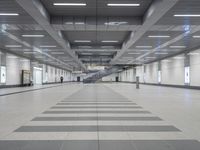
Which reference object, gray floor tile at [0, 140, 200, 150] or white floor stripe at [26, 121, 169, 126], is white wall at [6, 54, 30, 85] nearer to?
white floor stripe at [26, 121, 169, 126]

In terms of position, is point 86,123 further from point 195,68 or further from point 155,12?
point 195,68

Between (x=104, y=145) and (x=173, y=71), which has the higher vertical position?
(x=173, y=71)

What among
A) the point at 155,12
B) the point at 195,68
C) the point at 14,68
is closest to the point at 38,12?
the point at 155,12

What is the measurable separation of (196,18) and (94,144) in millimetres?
13325

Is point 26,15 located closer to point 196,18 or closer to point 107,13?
→ point 107,13

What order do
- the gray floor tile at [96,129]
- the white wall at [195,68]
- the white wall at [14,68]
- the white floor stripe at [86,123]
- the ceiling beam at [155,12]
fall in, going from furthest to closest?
the white wall at [14,68]
the white wall at [195,68]
the ceiling beam at [155,12]
the white floor stripe at [86,123]
the gray floor tile at [96,129]

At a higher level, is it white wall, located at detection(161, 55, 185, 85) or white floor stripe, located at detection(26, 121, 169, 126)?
white wall, located at detection(161, 55, 185, 85)

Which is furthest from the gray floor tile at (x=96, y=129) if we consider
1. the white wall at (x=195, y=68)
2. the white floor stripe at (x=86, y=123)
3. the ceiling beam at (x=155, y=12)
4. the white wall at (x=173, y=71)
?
the white wall at (x=173, y=71)

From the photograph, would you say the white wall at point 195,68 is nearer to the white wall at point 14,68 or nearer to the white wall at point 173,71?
the white wall at point 173,71

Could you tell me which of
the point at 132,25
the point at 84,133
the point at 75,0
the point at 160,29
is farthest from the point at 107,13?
the point at 84,133

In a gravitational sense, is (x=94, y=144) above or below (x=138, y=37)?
below

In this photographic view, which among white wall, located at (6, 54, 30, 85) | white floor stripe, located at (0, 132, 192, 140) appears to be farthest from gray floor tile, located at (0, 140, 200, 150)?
white wall, located at (6, 54, 30, 85)

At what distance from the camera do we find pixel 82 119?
8578 millimetres

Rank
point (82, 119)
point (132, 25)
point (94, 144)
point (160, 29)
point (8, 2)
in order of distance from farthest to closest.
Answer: point (160, 29), point (132, 25), point (8, 2), point (82, 119), point (94, 144)
